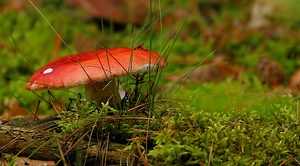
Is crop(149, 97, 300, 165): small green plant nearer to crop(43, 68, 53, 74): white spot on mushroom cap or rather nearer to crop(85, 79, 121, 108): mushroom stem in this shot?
crop(85, 79, 121, 108): mushroom stem

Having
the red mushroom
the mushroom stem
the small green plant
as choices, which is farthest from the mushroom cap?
the small green plant

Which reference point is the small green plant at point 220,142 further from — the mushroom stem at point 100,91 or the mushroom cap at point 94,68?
the mushroom stem at point 100,91

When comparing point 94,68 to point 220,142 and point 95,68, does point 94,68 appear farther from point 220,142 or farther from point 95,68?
point 220,142

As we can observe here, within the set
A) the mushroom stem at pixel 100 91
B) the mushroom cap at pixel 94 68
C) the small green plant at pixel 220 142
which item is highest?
the mushroom cap at pixel 94 68

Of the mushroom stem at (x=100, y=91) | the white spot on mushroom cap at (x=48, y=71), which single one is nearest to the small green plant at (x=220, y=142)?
the mushroom stem at (x=100, y=91)

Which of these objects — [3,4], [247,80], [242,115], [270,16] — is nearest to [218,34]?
[270,16]

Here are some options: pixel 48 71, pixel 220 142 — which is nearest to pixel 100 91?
pixel 48 71

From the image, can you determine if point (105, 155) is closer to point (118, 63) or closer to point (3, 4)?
point (118, 63)

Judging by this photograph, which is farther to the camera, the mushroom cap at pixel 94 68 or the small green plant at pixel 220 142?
the mushroom cap at pixel 94 68
